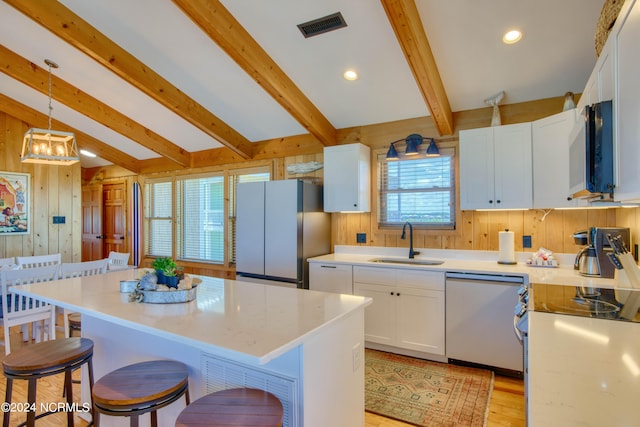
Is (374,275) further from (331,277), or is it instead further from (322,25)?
(322,25)

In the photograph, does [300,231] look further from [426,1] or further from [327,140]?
[426,1]

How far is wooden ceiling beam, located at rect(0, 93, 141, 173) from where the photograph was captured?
5.00 meters

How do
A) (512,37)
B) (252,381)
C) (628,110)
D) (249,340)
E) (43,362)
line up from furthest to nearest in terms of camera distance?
1. (512,37)
2. (43,362)
3. (252,381)
4. (249,340)
5. (628,110)

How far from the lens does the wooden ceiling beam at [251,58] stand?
2604 mm

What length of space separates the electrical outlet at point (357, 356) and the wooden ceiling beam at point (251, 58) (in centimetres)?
247

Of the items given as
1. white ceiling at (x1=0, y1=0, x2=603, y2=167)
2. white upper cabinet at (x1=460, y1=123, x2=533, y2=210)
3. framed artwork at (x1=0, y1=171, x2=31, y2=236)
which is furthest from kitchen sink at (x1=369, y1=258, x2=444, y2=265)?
framed artwork at (x1=0, y1=171, x2=31, y2=236)

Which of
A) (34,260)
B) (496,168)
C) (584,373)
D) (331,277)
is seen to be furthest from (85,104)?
(584,373)

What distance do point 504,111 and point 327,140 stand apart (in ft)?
6.15

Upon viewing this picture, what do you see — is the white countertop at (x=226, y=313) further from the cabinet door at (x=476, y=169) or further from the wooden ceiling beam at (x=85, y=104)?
the wooden ceiling beam at (x=85, y=104)

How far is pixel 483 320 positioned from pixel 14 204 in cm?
643

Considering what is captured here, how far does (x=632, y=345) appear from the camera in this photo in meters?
1.18

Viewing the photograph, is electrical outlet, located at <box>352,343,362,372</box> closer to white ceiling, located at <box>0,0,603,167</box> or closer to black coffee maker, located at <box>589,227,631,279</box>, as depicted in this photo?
black coffee maker, located at <box>589,227,631,279</box>

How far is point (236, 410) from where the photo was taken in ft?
4.41

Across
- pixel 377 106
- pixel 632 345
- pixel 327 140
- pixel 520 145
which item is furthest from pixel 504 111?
pixel 632 345
